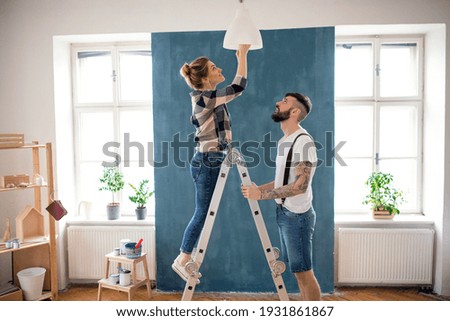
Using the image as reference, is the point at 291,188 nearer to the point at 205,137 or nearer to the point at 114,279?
the point at 205,137

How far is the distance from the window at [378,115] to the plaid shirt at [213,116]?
2.47m

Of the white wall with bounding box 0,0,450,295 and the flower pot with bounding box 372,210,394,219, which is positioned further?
the flower pot with bounding box 372,210,394,219

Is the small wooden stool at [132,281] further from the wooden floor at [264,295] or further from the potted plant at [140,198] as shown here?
the potted plant at [140,198]

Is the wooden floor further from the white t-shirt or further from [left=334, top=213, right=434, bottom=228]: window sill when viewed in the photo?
the white t-shirt

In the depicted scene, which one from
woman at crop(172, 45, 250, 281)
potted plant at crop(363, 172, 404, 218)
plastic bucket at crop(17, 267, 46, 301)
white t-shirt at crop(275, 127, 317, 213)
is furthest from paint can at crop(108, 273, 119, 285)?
potted plant at crop(363, 172, 404, 218)

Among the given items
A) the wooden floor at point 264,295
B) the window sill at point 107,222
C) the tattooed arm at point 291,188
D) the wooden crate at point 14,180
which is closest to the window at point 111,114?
the window sill at point 107,222

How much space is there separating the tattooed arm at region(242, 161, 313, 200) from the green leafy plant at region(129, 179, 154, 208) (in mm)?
2316

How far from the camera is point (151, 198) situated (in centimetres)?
509

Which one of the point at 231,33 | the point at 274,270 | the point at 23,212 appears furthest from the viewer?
the point at 23,212

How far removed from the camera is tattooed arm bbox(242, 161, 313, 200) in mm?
2725
